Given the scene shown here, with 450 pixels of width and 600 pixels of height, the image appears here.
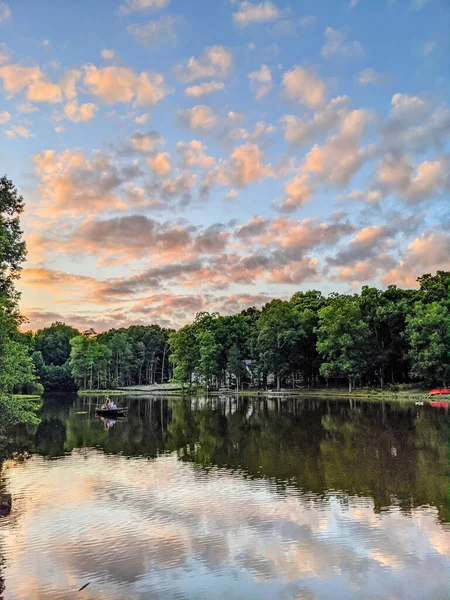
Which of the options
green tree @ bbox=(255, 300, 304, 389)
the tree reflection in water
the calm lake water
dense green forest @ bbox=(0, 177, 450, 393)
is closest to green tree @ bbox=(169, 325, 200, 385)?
dense green forest @ bbox=(0, 177, 450, 393)

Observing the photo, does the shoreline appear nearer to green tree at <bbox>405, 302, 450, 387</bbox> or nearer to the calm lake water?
green tree at <bbox>405, 302, 450, 387</bbox>

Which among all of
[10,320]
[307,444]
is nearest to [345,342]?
[307,444]

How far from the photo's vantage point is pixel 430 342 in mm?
67125

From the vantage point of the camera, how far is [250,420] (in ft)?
141

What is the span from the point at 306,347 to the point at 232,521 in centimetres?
7558

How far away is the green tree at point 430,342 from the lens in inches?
2571

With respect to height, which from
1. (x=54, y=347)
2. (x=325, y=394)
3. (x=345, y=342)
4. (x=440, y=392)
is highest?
(x=54, y=347)

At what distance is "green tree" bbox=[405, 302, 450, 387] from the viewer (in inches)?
2571

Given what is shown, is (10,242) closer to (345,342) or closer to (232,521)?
(232,521)

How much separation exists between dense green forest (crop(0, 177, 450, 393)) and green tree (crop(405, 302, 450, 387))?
130 mm

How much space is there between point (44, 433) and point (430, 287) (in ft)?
Result: 203

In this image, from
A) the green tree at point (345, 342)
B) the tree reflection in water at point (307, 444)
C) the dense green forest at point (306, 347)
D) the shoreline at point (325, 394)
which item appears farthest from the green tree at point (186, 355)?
the tree reflection in water at point (307, 444)

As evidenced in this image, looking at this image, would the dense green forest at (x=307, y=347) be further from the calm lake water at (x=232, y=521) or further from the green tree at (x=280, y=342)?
the calm lake water at (x=232, y=521)

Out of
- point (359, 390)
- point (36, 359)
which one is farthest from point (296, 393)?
point (36, 359)
